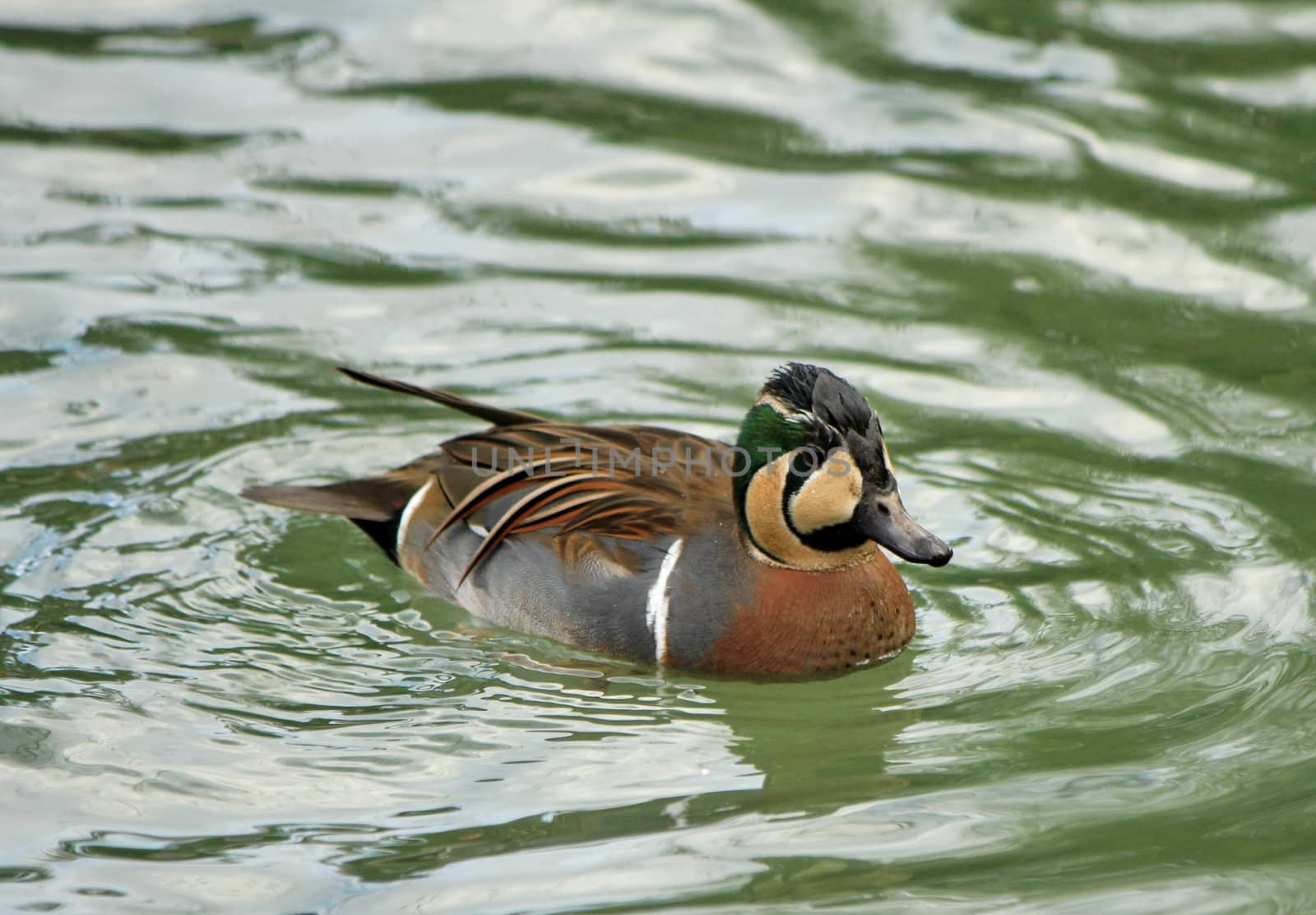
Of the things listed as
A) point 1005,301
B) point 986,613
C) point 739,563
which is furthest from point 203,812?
point 1005,301

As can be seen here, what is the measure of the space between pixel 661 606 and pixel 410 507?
1.49 meters

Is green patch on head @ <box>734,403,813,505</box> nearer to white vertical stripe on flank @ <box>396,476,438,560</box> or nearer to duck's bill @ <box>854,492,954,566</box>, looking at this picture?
duck's bill @ <box>854,492,954,566</box>

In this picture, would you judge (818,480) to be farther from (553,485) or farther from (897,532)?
(553,485)

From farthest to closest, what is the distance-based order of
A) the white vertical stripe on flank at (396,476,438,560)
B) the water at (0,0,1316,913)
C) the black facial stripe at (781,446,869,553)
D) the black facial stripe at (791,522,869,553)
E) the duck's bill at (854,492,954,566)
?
the white vertical stripe on flank at (396,476,438,560), the black facial stripe at (791,522,869,553), the black facial stripe at (781,446,869,553), the duck's bill at (854,492,954,566), the water at (0,0,1316,913)

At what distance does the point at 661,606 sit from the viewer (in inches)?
285

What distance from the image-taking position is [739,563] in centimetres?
727

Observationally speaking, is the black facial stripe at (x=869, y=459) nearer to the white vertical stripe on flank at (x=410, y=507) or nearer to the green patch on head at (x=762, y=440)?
the green patch on head at (x=762, y=440)

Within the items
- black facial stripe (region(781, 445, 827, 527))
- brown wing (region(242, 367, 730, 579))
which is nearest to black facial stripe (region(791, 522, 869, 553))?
black facial stripe (region(781, 445, 827, 527))

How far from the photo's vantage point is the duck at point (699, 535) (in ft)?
22.9

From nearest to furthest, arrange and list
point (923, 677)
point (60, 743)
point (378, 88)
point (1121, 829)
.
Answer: point (1121, 829), point (60, 743), point (923, 677), point (378, 88)

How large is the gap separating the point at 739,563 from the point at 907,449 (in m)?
1.87

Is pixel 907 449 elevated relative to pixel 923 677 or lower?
elevated

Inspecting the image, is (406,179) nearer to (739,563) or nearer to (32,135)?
(32,135)

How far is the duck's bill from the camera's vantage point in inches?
264
